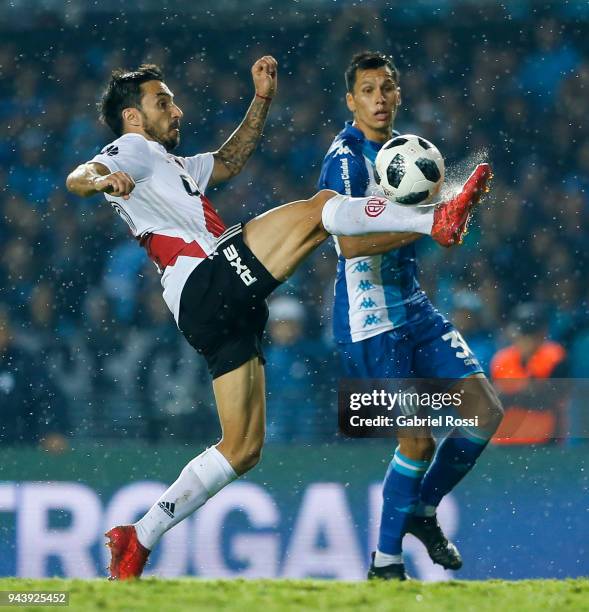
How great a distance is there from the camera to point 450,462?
5.10m

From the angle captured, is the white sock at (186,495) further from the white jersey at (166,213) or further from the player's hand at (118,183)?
the player's hand at (118,183)

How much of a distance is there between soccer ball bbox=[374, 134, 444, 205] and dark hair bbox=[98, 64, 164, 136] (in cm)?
111

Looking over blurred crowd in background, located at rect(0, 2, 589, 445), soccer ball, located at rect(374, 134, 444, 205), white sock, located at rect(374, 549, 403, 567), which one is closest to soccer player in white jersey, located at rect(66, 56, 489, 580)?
soccer ball, located at rect(374, 134, 444, 205)

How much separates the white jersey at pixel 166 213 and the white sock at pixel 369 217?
616 millimetres

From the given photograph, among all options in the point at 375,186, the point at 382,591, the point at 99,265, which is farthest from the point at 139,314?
the point at 382,591

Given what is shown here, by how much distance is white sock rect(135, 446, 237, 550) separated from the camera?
484 centimetres

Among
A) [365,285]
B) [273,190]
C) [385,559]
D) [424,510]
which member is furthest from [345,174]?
[273,190]

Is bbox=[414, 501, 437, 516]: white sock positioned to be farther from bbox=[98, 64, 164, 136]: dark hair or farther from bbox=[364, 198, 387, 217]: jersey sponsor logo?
bbox=[98, 64, 164, 136]: dark hair

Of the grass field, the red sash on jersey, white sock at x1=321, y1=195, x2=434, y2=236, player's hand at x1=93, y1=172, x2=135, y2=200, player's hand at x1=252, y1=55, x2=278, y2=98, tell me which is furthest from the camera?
player's hand at x1=252, y1=55, x2=278, y2=98

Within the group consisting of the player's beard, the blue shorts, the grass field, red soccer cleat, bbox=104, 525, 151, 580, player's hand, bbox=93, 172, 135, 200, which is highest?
the player's beard

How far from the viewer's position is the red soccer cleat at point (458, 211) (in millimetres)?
4395

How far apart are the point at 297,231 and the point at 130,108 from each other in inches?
43.8

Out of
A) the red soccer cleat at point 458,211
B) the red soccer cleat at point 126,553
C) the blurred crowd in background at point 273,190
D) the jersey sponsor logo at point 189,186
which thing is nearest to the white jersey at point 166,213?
the jersey sponsor logo at point 189,186

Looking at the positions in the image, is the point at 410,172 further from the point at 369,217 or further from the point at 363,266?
the point at 363,266
